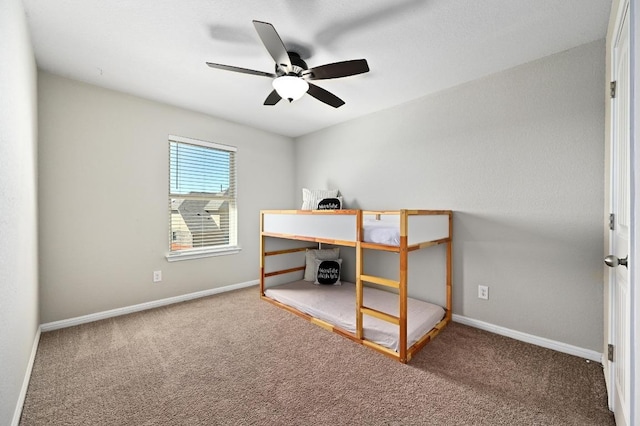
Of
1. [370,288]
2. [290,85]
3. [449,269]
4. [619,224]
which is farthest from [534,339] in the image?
[290,85]

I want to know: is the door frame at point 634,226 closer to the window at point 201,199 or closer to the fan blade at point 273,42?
the fan blade at point 273,42

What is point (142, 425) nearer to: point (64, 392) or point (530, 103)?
point (64, 392)

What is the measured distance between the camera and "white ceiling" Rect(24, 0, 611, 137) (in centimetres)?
156

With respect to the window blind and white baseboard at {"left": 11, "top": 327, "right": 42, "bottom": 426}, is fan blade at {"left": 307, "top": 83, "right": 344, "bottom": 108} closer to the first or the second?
the window blind

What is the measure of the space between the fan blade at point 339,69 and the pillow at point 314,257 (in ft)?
7.31

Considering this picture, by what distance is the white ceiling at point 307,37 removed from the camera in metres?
1.56

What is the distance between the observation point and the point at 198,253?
10.4 feet

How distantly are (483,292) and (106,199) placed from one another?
12.1ft

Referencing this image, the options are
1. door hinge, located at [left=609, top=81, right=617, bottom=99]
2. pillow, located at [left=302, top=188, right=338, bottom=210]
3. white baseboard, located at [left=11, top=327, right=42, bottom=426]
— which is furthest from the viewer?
pillow, located at [left=302, top=188, right=338, bottom=210]

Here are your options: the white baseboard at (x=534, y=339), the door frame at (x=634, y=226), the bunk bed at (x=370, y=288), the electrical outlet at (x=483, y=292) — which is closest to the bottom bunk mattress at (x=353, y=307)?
the bunk bed at (x=370, y=288)

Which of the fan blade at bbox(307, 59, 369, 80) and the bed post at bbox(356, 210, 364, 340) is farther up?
the fan blade at bbox(307, 59, 369, 80)

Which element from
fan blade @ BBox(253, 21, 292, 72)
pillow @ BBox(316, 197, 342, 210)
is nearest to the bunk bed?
pillow @ BBox(316, 197, 342, 210)

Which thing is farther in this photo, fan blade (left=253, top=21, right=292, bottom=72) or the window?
the window

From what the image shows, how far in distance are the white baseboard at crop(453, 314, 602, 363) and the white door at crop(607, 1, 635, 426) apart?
0.55m
